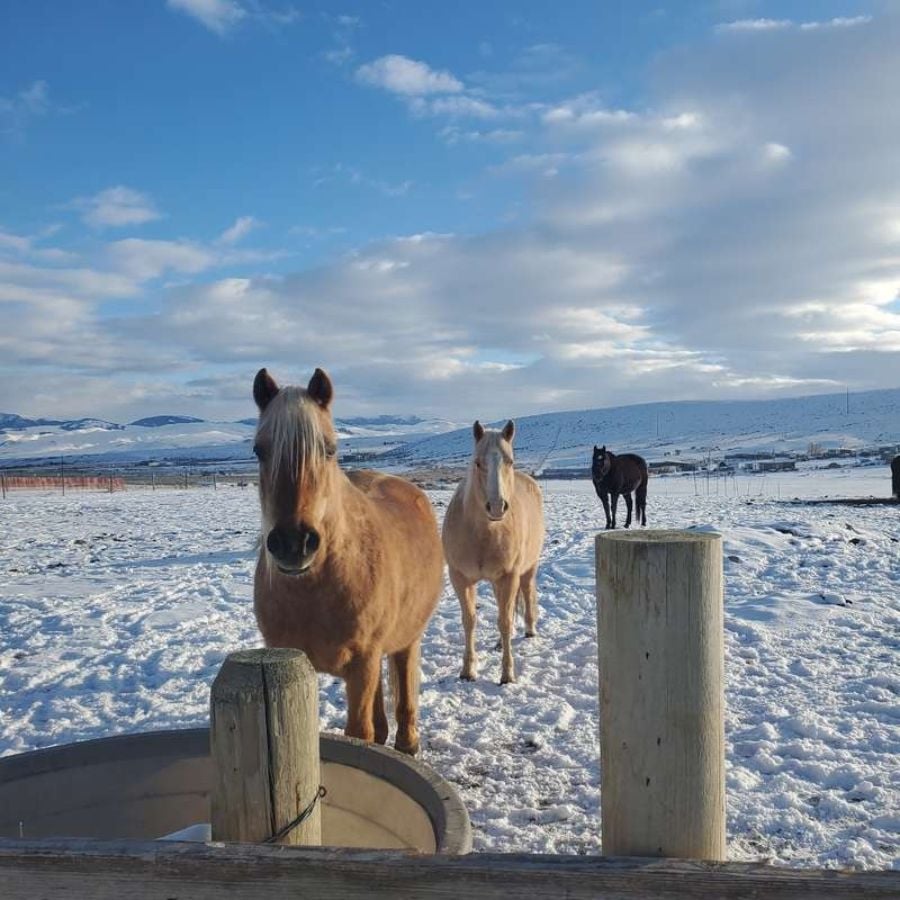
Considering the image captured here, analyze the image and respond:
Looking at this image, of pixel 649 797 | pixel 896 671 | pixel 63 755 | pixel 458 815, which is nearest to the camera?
pixel 649 797

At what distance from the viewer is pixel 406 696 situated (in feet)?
14.6

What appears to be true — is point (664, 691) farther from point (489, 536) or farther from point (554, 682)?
point (489, 536)

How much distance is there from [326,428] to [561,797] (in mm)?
2456

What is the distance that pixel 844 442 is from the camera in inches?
3066

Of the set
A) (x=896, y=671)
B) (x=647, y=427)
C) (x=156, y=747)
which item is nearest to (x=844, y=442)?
(x=647, y=427)

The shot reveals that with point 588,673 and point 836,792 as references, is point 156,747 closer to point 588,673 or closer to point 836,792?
point 836,792

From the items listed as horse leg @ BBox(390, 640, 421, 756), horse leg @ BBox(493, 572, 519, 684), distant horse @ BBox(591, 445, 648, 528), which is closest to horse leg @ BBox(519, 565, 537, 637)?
horse leg @ BBox(493, 572, 519, 684)

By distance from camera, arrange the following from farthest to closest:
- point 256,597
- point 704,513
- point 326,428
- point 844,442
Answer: point 844,442, point 704,513, point 256,597, point 326,428

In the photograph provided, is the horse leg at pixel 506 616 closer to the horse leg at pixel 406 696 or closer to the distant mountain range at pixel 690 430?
the horse leg at pixel 406 696

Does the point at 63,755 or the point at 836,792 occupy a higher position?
the point at 63,755

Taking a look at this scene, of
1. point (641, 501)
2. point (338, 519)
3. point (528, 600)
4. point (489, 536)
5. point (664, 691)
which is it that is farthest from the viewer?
point (641, 501)

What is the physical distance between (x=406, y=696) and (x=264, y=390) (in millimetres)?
2304

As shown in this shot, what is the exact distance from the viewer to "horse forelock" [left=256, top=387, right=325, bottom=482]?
282cm

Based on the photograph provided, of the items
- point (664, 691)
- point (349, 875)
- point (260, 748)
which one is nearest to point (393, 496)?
point (260, 748)
